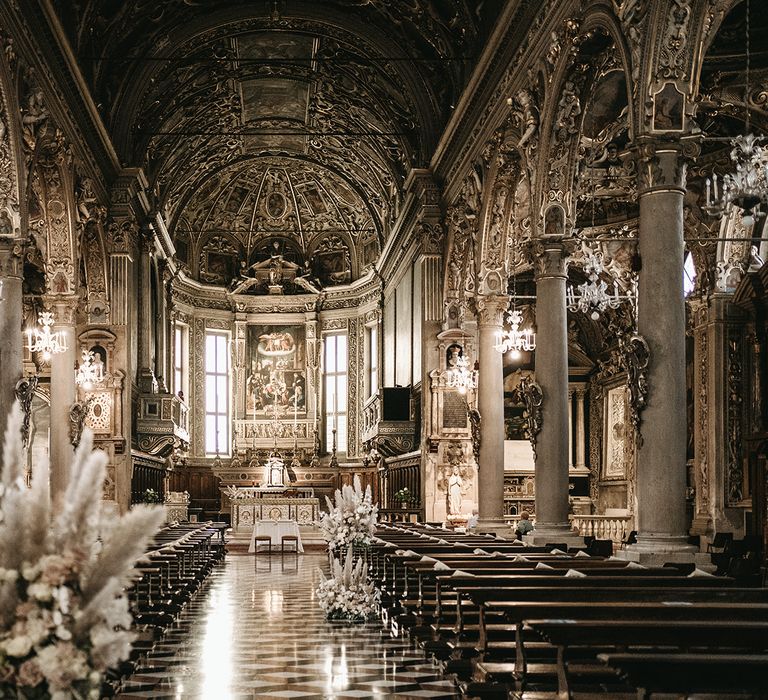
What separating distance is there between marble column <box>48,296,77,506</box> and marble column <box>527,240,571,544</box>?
32.9ft

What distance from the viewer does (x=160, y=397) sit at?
2767 centimetres

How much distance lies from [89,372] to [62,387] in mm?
2156

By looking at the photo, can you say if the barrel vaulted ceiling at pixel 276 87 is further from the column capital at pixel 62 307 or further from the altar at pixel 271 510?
the altar at pixel 271 510

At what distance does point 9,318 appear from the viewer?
53.5ft

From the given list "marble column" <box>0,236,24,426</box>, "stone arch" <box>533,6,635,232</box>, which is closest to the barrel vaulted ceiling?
"marble column" <box>0,236,24,426</box>

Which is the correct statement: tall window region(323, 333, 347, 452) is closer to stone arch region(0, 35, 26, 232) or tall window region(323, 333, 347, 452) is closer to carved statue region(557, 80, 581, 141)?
stone arch region(0, 35, 26, 232)

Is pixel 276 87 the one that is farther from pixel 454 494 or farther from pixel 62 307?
pixel 454 494

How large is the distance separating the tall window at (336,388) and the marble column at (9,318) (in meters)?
25.5

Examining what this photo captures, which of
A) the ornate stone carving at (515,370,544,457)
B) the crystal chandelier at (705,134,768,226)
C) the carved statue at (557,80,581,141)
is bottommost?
the ornate stone carving at (515,370,544,457)

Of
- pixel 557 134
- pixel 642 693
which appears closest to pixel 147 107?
pixel 557 134

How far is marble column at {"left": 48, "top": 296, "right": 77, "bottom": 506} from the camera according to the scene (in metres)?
21.5

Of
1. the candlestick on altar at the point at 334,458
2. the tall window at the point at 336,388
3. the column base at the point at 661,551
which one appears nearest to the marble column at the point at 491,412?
the column base at the point at 661,551

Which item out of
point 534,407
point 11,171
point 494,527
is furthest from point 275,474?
point 534,407

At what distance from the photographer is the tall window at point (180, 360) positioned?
3962cm
